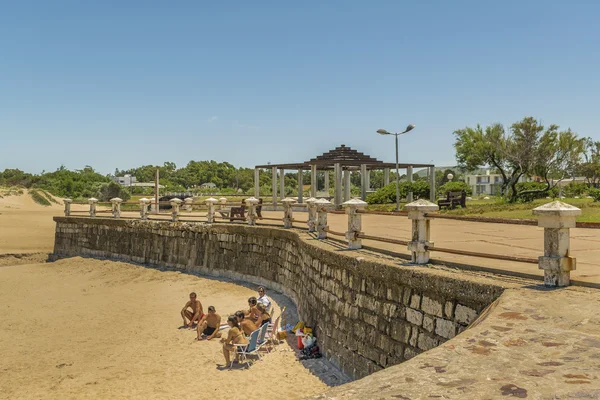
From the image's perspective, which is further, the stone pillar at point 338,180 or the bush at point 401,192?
the bush at point 401,192

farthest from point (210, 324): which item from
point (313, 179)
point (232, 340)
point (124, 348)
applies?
point (313, 179)

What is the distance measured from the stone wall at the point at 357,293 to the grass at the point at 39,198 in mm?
42645

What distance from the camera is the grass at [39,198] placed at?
176 feet

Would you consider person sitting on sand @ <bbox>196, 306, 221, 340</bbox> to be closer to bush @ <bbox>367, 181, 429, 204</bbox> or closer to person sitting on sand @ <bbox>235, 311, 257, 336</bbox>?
person sitting on sand @ <bbox>235, 311, 257, 336</bbox>

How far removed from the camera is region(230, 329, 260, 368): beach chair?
9.22 meters

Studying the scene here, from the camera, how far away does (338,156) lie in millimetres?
27297

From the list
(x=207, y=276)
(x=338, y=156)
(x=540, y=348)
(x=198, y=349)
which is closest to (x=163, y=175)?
(x=338, y=156)

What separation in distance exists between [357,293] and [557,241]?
311 cm

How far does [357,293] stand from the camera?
7.72 meters

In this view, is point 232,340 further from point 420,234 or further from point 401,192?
point 401,192

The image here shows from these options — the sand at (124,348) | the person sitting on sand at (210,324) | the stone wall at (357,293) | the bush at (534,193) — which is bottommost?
the sand at (124,348)

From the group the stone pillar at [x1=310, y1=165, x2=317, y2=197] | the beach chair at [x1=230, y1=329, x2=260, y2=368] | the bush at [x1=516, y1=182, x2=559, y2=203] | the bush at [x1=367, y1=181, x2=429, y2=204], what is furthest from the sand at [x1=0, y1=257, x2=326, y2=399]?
the bush at [x1=516, y1=182, x2=559, y2=203]

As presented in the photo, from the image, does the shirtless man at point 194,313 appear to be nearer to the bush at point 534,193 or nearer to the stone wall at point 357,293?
the stone wall at point 357,293

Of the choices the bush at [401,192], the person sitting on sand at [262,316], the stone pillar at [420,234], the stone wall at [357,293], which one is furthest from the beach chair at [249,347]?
the bush at [401,192]
